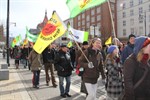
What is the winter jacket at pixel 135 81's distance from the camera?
137 inches

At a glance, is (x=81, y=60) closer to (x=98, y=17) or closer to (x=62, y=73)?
(x=62, y=73)

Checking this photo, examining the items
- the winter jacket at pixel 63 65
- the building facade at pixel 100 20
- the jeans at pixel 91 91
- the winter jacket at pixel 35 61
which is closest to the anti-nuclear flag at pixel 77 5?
the winter jacket at pixel 63 65

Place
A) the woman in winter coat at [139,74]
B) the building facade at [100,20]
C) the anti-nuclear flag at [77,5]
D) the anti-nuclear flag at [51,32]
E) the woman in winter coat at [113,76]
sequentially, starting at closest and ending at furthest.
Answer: the woman in winter coat at [139,74] < the woman in winter coat at [113,76] < the anti-nuclear flag at [77,5] < the anti-nuclear flag at [51,32] < the building facade at [100,20]

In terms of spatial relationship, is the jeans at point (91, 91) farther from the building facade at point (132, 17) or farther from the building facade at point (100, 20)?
the building facade at point (100, 20)

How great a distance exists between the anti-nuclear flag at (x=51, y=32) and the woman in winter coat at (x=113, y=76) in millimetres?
3664

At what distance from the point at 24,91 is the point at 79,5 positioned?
12.9ft

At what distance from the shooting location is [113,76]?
19.3 ft

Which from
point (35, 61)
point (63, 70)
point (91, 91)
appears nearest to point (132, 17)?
point (35, 61)

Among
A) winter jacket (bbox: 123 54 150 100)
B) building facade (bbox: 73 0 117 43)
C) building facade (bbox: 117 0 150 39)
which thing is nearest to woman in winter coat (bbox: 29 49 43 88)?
winter jacket (bbox: 123 54 150 100)

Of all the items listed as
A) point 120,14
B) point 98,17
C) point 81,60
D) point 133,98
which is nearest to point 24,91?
point 81,60

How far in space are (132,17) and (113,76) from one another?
68.0 metres

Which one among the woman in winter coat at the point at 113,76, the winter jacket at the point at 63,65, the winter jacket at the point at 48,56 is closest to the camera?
the woman in winter coat at the point at 113,76

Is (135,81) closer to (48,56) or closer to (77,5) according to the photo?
(77,5)

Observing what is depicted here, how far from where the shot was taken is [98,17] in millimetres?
86188
